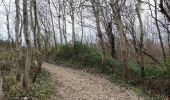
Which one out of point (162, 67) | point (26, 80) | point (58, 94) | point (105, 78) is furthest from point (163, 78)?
point (26, 80)

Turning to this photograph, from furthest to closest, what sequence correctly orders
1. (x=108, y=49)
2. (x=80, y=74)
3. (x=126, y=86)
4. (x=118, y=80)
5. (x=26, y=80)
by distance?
(x=108, y=49), (x=80, y=74), (x=118, y=80), (x=126, y=86), (x=26, y=80)

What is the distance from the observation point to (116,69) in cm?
2027

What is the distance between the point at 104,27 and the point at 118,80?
10653 mm

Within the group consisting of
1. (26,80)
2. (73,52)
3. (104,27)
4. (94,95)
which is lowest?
(94,95)

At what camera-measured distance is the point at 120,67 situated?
817 inches

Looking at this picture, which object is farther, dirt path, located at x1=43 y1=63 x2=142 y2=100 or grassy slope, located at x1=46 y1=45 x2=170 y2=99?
grassy slope, located at x1=46 y1=45 x2=170 y2=99

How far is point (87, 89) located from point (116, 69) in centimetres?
584

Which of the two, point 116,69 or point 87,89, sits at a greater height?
point 116,69

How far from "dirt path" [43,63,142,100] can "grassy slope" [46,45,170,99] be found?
0.87m

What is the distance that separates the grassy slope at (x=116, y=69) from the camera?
15518 millimetres

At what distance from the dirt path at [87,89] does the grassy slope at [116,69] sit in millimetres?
865

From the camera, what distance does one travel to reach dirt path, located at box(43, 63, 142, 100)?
13161 millimetres

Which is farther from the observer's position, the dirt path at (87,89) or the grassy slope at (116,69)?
the grassy slope at (116,69)

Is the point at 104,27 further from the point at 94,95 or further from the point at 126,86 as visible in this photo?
the point at 94,95
